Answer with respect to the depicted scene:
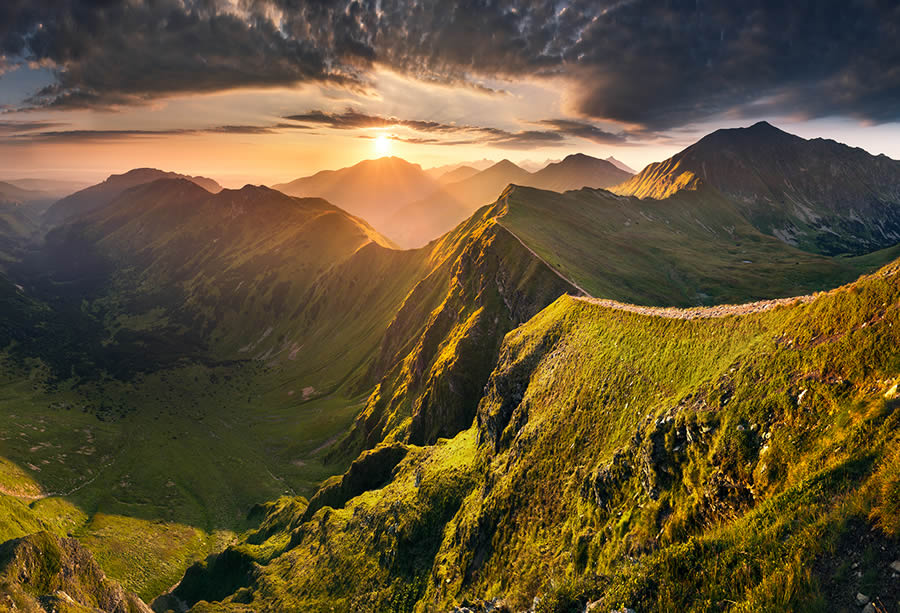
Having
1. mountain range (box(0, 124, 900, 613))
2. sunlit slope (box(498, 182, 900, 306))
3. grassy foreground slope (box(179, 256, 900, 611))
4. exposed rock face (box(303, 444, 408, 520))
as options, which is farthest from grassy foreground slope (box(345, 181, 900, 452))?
grassy foreground slope (box(179, 256, 900, 611))

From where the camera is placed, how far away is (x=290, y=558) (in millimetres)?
79938

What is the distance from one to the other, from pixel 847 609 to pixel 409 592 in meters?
50.7

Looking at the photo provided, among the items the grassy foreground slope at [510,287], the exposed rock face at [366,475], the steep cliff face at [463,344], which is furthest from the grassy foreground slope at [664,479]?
the grassy foreground slope at [510,287]

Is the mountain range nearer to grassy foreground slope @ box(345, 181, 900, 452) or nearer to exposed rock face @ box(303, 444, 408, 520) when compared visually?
exposed rock face @ box(303, 444, 408, 520)

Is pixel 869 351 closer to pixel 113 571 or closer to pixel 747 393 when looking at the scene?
pixel 747 393

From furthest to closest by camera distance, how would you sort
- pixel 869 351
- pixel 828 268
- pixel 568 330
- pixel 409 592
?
pixel 828 268 → pixel 568 330 → pixel 409 592 → pixel 869 351

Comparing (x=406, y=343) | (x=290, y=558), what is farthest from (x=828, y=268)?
(x=290, y=558)

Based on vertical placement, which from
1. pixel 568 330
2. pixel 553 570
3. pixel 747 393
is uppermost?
pixel 747 393

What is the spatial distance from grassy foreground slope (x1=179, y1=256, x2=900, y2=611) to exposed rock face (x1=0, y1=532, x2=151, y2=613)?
29.8 m

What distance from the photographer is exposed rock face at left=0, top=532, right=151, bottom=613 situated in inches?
1957

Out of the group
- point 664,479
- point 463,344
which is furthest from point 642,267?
point 664,479

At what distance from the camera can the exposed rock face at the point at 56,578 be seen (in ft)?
163

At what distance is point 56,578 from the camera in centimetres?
6194

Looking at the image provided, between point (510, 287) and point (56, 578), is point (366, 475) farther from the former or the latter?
point (510, 287)
